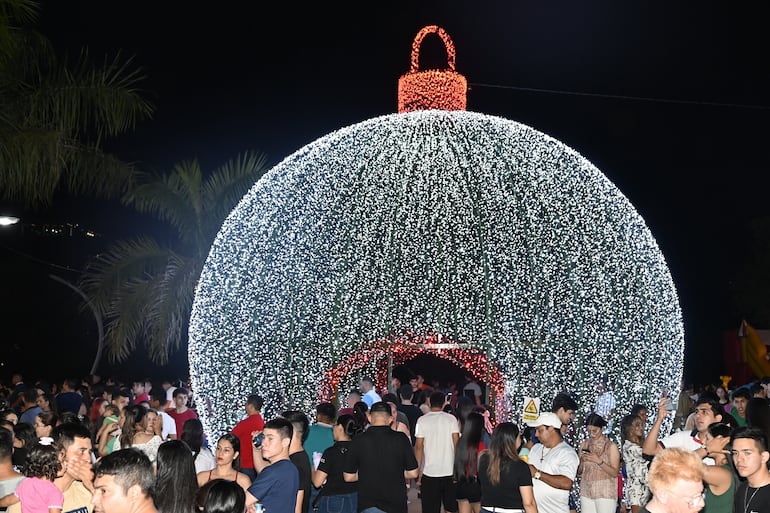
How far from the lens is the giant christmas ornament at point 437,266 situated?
13.7m

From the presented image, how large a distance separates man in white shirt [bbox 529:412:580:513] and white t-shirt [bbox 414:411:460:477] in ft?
7.54

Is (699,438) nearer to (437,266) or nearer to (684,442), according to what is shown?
(684,442)

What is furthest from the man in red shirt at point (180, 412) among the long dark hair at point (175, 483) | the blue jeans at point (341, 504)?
the long dark hair at point (175, 483)

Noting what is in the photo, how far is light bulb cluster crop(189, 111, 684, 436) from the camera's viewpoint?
1367 cm

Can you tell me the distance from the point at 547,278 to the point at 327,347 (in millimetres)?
3873

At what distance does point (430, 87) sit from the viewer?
1321 cm

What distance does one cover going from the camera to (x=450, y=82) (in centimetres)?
1327

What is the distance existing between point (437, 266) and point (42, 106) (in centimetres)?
701

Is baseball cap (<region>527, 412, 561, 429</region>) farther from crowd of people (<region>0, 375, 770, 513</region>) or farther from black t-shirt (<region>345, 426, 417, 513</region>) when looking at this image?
black t-shirt (<region>345, 426, 417, 513</region>)

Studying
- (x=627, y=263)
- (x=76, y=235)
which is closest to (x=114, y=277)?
(x=627, y=263)

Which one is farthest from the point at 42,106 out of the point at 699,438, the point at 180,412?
the point at 699,438

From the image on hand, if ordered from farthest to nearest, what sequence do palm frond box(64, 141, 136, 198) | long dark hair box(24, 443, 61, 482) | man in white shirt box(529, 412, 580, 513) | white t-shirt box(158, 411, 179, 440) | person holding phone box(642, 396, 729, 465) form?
palm frond box(64, 141, 136, 198), white t-shirt box(158, 411, 179, 440), man in white shirt box(529, 412, 580, 513), person holding phone box(642, 396, 729, 465), long dark hair box(24, 443, 61, 482)

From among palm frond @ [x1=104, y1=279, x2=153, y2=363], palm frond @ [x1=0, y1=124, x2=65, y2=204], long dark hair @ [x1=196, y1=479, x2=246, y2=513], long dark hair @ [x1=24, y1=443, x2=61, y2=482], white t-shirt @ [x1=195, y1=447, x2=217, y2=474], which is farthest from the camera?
palm frond @ [x1=104, y1=279, x2=153, y2=363]

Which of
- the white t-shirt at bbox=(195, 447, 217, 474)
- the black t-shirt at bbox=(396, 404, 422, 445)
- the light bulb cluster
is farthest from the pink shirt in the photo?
the light bulb cluster
